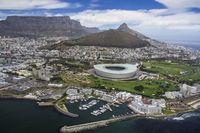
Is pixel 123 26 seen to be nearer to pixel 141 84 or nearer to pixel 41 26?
pixel 41 26

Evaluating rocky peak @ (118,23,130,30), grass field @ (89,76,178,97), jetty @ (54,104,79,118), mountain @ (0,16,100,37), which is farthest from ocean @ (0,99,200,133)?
rocky peak @ (118,23,130,30)

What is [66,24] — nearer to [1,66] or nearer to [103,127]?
[1,66]

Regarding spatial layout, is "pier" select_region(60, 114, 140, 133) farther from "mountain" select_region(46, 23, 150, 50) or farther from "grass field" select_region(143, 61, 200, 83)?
"mountain" select_region(46, 23, 150, 50)

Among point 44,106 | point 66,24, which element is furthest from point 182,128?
point 66,24

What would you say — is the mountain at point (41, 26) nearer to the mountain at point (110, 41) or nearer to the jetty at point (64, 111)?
the mountain at point (110, 41)

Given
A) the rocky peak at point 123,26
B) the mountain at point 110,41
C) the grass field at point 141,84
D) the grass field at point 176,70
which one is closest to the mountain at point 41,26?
the rocky peak at point 123,26

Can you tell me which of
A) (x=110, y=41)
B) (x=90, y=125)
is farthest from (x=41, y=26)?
(x=90, y=125)
